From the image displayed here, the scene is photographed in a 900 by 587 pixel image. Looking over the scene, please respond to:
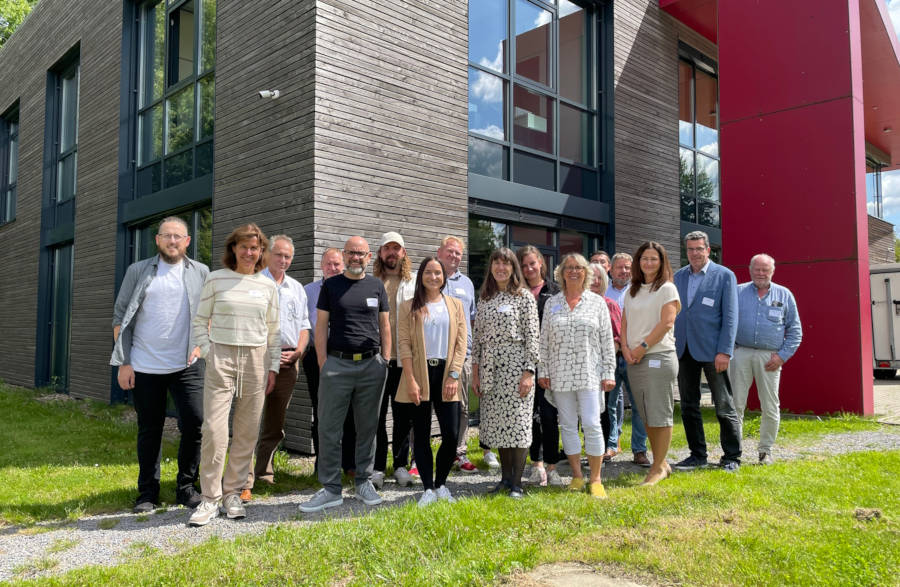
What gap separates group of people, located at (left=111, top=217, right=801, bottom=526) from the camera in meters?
4.16

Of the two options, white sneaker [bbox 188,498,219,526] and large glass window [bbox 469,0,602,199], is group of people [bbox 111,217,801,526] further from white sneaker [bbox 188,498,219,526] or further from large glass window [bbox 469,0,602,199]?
large glass window [bbox 469,0,602,199]

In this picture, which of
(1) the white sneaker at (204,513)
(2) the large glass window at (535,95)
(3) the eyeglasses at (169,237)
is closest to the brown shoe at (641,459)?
(1) the white sneaker at (204,513)

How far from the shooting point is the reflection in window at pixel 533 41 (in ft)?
28.4

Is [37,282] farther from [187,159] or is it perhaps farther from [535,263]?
[535,263]

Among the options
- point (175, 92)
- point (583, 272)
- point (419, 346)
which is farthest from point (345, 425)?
point (175, 92)

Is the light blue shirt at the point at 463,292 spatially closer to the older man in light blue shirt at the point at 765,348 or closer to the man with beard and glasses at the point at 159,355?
the man with beard and glasses at the point at 159,355

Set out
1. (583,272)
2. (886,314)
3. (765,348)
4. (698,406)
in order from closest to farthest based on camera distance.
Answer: (583,272) < (698,406) < (765,348) < (886,314)

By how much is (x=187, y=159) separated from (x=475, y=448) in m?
5.63

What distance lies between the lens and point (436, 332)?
437 cm

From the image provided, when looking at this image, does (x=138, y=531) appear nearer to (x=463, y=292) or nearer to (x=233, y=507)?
(x=233, y=507)

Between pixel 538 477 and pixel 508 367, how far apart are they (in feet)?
3.56

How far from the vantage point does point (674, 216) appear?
10.5 metres

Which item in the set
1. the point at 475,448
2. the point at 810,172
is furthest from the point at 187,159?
the point at 810,172

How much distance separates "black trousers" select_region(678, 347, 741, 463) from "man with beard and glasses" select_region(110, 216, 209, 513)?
386 centimetres
